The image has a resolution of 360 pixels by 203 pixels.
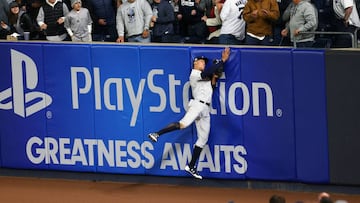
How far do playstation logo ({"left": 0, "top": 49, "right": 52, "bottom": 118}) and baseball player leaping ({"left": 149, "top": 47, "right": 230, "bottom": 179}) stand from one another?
7.50 feet

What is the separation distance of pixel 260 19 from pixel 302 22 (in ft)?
2.49

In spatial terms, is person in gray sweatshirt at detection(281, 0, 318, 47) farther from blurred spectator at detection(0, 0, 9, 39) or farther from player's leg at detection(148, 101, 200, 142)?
blurred spectator at detection(0, 0, 9, 39)

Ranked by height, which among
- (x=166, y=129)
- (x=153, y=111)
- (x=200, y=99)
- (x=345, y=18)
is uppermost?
(x=345, y=18)

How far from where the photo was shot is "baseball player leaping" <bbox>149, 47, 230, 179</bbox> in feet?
57.4

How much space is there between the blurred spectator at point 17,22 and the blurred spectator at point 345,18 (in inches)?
239

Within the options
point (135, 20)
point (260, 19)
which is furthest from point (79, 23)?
point (260, 19)

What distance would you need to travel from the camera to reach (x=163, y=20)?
67.5 ft

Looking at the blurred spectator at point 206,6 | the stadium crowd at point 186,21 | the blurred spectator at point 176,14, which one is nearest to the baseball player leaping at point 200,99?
the stadium crowd at point 186,21

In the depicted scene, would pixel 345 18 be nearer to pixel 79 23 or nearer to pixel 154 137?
pixel 154 137

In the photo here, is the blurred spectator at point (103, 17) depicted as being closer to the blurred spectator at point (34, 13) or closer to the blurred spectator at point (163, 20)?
the blurred spectator at point (34, 13)

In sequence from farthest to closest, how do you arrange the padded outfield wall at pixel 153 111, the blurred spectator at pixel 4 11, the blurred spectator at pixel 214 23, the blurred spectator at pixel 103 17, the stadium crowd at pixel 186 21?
1. the blurred spectator at pixel 4 11
2. the blurred spectator at pixel 103 17
3. the blurred spectator at pixel 214 23
4. the stadium crowd at pixel 186 21
5. the padded outfield wall at pixel 153 111

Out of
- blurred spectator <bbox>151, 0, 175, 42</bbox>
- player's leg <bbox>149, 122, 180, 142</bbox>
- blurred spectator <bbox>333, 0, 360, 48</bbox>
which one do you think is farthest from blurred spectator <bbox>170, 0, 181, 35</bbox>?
player's leg <bbox>149, 122, 180, 142</bbox>

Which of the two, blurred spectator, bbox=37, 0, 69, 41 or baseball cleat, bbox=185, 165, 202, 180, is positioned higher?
blurred spectator, bbox=37, 0, 69, 41

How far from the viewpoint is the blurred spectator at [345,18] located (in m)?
19.0
